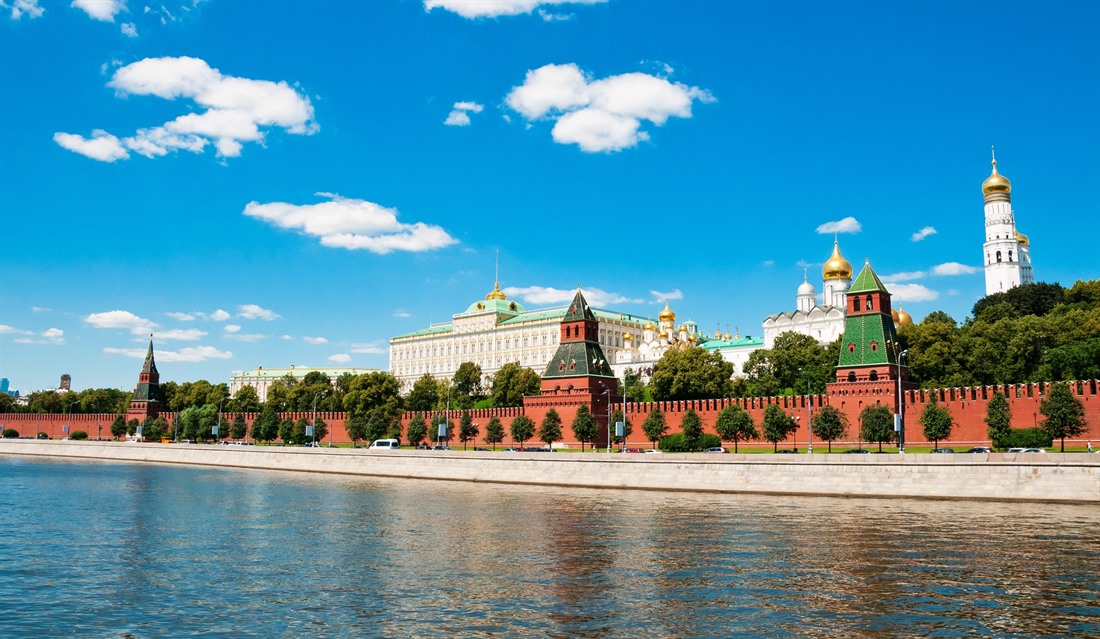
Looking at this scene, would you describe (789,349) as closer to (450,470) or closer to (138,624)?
(450,470)

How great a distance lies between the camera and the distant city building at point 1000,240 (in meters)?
108

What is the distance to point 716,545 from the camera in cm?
2239

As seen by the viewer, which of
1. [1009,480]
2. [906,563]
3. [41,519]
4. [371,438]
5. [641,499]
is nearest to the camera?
[906,563]

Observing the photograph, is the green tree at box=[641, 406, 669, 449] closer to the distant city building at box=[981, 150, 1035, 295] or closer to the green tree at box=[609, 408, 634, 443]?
the green tree at box=[609, 408, 634, 443]

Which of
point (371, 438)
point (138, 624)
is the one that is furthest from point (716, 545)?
point (371, 438)

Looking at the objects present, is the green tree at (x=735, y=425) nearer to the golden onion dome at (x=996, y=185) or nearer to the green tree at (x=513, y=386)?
the green tree at (x=513, y=386)

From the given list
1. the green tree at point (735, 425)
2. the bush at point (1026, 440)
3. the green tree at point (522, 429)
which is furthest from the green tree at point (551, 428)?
the bush at point (1026, 440)

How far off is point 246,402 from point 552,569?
273 ft

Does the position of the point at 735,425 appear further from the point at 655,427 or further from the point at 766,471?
the point at 766,471

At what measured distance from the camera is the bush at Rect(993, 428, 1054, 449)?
144ft

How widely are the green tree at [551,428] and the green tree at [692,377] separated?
1712cm

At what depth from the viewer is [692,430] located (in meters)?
54.4

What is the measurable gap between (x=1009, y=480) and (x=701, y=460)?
1172cm

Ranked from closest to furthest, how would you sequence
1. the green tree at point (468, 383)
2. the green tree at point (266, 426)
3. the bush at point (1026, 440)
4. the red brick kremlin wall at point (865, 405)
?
the bush at point (1026, 440) → the red brick kremlin wall at point (865, 405) → the green tree at point (266, 426) → the green tree at point (468, 383)
